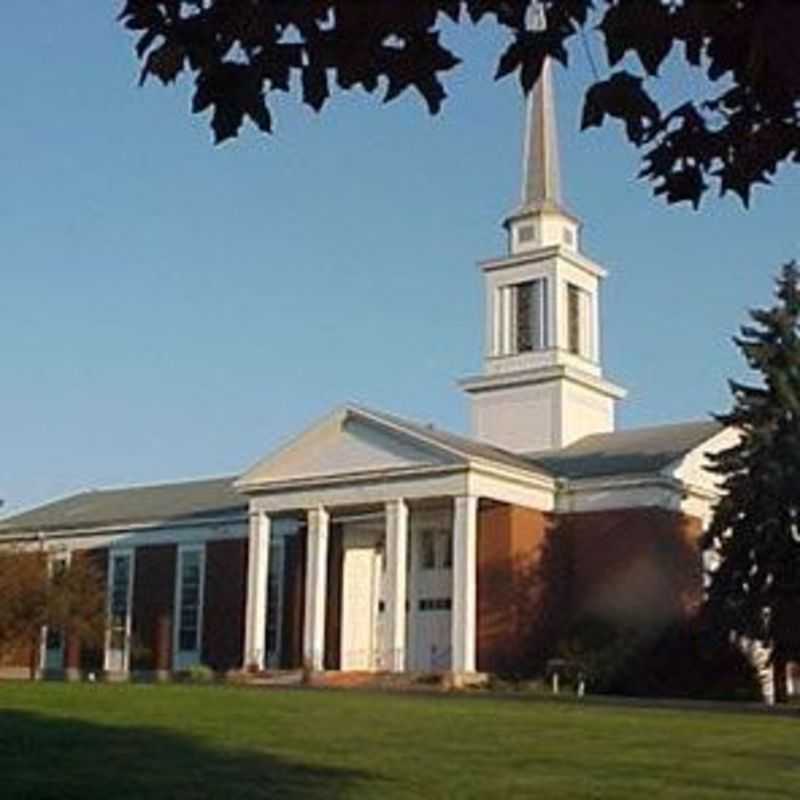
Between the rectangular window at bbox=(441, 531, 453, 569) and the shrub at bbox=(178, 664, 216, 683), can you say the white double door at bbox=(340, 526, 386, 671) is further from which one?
the shrub at bbox=(178, 664, 216, 683)

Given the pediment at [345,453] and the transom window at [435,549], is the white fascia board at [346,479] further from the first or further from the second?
the transom window at [435,549]

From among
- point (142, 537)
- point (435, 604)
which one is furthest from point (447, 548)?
point (142, 537)

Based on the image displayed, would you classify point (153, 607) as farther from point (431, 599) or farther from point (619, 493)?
point (619, 493)

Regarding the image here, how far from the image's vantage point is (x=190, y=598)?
63062 mm

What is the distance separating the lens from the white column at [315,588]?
53500 millimetres

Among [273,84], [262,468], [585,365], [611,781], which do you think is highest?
[585,365]

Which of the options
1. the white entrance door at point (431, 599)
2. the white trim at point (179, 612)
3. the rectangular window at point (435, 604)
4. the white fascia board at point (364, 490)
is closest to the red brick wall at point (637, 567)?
the rectangular window at point (435, 604)

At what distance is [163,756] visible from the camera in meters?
16.3

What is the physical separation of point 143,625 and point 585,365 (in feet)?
65.4

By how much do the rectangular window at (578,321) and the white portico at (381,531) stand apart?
29.4 ft

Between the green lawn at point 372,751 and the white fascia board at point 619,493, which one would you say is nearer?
the green lawn at point 372,751

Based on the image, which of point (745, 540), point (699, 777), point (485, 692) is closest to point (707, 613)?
point (745, 540)

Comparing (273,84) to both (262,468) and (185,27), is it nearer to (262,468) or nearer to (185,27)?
A: (185,27)

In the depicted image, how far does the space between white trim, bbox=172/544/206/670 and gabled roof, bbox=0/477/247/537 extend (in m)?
1.34
